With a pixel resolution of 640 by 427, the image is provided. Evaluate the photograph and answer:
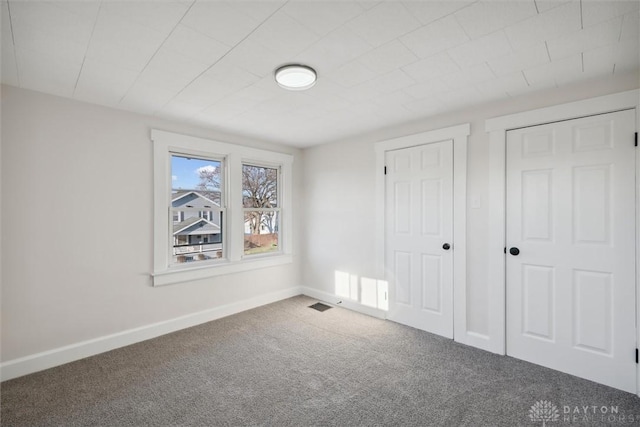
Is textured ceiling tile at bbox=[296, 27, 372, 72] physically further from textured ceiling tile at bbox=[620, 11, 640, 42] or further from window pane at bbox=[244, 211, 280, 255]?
window pane at bbox=[244, 211, 280, 255]

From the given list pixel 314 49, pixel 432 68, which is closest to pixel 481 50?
pixel 432 68

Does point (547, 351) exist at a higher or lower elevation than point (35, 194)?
lower

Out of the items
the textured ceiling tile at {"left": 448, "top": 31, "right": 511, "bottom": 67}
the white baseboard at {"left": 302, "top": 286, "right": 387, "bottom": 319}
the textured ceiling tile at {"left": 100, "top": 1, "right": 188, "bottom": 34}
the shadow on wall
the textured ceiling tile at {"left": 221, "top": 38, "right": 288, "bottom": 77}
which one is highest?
the textured ceiling tile at {"left": 100, "top": 1, "right": 188, "bottom": 34}

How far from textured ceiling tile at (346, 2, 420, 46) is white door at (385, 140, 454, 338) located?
1734 millimetres

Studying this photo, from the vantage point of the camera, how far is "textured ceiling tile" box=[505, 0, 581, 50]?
1571 mm

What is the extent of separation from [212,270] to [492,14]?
3.64m

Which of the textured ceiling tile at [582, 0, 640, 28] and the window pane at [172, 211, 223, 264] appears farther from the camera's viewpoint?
the window pane at [172, 211, 223, 264]

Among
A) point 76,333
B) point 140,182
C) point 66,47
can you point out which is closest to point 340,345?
point 76,333

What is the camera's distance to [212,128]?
367 cm

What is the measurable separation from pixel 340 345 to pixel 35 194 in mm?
3160

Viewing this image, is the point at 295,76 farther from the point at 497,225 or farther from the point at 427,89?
the point at 497,225

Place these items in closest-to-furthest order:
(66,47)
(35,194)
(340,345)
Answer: (66,47)
(35,194)
(340,345)

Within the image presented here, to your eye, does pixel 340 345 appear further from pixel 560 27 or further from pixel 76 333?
pixel 560 27

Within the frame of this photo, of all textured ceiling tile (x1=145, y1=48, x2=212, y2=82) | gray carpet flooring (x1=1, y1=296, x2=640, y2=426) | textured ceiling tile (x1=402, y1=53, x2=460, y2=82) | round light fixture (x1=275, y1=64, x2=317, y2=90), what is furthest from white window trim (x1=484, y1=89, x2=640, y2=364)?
textured ceiling tile (x1=145, y1=48, x2=212, y2=82)
